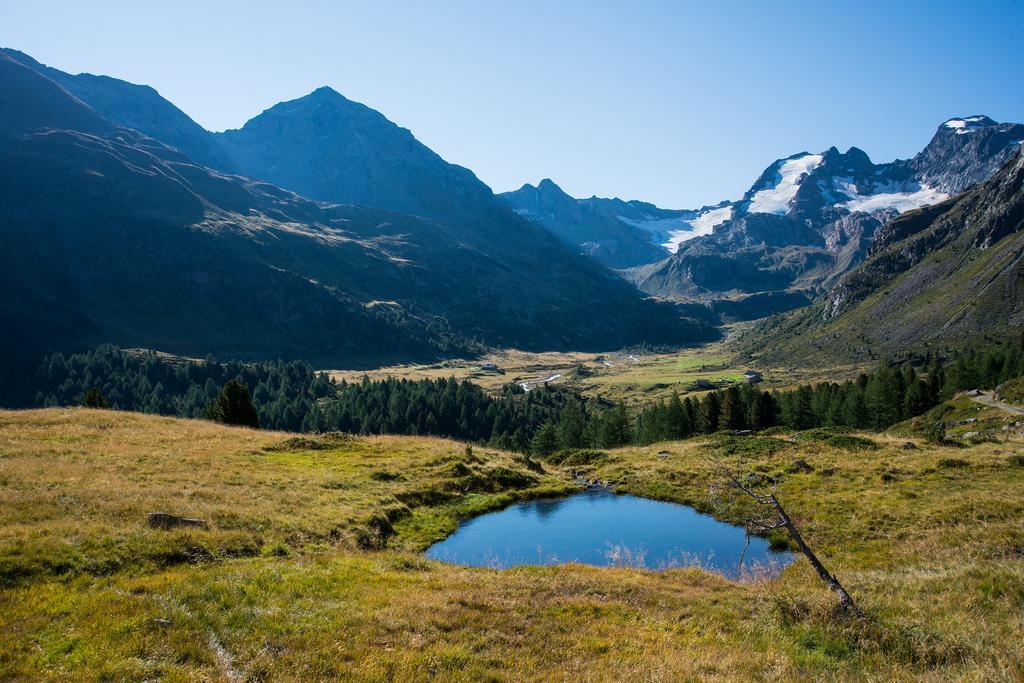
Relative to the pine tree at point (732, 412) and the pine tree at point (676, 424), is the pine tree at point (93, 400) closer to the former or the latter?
the pine tree at point (676, 424)

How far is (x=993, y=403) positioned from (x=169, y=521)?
4251 inches

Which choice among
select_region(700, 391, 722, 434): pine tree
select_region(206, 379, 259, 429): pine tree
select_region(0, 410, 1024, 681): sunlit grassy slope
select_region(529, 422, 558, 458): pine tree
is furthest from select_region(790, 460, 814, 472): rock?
select_region(206, 379, 259, 429): pine tree

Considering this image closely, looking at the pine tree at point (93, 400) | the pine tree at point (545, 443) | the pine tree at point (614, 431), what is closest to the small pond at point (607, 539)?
the pine tree at point (545, 443)

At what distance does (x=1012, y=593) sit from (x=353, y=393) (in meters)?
164

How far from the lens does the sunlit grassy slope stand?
48.2 ft

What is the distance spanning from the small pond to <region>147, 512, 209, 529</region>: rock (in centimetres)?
1307

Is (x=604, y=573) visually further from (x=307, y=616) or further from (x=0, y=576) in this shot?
(x=0, y=576)

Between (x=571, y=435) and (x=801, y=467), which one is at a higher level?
(x=801, y=467)

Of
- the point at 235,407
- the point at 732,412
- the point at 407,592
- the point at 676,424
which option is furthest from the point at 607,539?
the point at 676,424

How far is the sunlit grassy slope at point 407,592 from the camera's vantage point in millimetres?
14695

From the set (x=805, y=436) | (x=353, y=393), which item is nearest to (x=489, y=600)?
(x=805, y=436)

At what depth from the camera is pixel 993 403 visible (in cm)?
8650

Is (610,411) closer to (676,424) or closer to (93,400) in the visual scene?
(676,424)

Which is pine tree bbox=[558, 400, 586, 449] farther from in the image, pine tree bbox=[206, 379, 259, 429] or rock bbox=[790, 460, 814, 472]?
rock bbox=[790, 460, 814, 472]
